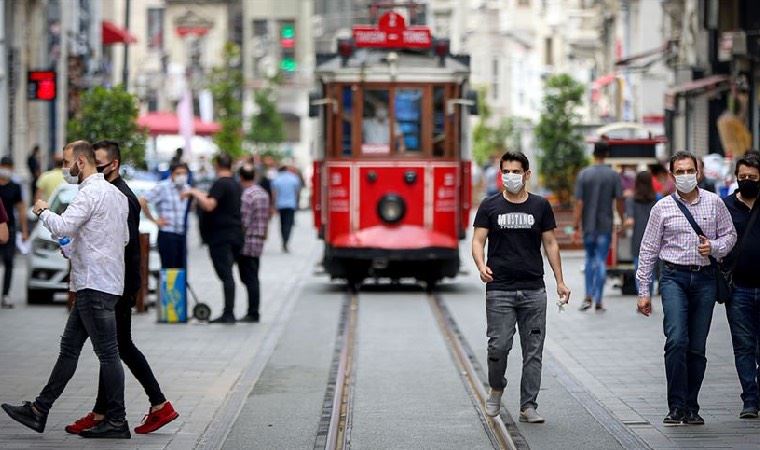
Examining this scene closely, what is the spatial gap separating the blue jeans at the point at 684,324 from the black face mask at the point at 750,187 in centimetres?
71

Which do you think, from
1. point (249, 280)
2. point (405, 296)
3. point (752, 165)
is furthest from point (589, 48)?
point (752, 165)

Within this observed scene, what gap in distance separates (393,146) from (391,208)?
881 millimetres

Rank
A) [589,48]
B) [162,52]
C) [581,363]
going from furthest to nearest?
[162,52] → [589,48] → [581,363]

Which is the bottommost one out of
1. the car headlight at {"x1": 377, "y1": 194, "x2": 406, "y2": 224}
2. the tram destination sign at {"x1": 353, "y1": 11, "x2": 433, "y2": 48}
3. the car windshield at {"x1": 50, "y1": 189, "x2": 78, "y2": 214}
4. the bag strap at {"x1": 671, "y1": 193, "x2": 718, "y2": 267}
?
the car headlight at {"x1": 377, "y1": 194, "x2": 406, "y2": 224}

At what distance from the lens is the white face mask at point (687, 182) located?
1159cm

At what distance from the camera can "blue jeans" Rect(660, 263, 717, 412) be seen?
38.2 ft

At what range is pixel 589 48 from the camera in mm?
61969

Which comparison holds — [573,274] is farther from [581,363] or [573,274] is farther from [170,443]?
[170,443]

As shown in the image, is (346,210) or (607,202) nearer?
(607,202)

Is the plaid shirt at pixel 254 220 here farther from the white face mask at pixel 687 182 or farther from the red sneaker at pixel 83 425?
the white face mask at pixel 687 182

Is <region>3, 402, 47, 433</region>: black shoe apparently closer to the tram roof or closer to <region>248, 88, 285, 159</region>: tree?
the tram roof

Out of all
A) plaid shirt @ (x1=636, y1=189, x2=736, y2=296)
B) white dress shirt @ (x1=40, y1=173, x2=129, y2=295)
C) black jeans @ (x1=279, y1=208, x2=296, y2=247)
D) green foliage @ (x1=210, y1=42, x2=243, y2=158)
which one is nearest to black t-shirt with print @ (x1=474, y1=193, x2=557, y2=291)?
plaid shirt @ (x1=636, y1=189, x2=736, y2=296)

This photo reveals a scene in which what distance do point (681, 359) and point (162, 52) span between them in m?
76.9

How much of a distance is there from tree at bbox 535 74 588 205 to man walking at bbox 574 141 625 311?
1864 cm
